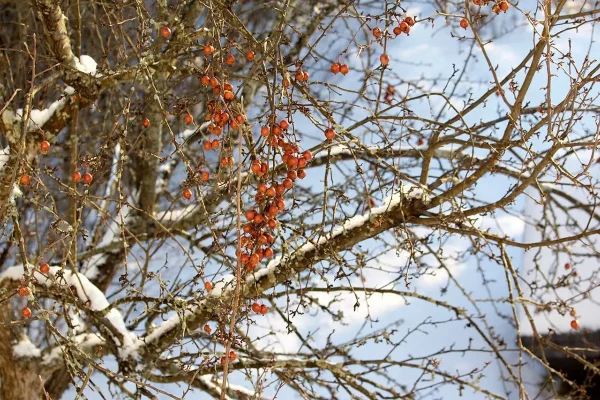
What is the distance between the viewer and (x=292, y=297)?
5.30 meters

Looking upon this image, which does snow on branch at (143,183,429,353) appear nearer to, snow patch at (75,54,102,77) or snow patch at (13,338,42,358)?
snow patch at (75,54,102,77)

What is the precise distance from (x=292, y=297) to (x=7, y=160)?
2898 mm

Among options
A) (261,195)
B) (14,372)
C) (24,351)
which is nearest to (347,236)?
(261,195)

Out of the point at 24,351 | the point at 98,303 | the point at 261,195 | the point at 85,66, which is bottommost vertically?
the point at 261,195

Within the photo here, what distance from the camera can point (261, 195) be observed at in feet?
5.54

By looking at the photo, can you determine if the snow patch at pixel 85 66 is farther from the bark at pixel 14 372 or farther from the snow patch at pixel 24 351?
the snow patch at pixel 24 351

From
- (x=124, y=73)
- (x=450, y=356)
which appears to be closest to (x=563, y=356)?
(x=450, y=356)

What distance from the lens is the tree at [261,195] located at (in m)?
1.98

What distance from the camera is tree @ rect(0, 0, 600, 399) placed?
198cm

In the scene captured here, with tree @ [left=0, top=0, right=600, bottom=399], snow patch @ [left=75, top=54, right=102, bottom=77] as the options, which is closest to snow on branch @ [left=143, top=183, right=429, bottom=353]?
tree @ [left=0, top=0, right=600, bottom=399]

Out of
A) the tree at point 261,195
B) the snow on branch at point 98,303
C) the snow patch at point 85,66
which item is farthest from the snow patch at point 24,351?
Result: the snow patch at point 85,66

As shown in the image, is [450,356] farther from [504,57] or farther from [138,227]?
[138,227]

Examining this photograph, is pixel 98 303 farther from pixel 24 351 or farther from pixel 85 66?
pixel 85 66

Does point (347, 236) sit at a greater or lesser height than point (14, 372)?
greater
